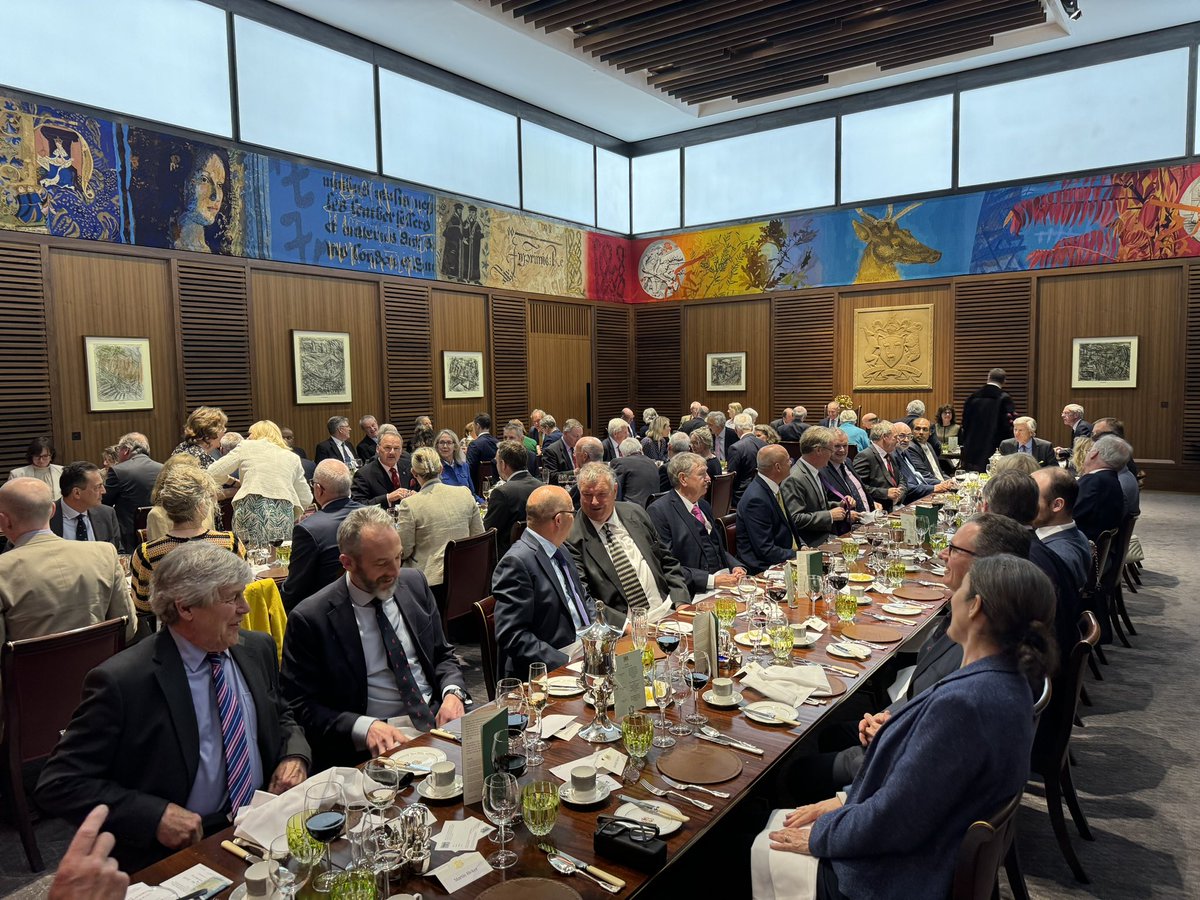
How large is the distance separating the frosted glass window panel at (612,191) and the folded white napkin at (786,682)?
14.2 m

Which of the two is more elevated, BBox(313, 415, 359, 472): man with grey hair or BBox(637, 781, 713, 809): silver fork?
BBox(313, 415, 359, 472): man with grey hair

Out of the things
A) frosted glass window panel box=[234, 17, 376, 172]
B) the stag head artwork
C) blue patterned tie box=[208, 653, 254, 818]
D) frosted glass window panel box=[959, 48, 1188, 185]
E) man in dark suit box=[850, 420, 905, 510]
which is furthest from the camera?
the stag head artwork

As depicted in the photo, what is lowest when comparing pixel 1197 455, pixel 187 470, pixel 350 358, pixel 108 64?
pixel 1197 455

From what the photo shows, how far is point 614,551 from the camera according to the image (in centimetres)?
427

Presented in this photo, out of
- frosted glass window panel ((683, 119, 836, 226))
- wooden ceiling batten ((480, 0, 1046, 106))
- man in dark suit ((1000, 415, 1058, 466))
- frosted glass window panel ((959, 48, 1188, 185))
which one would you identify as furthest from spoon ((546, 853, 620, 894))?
frosted glass window panel ((683, 119, 836, 226))

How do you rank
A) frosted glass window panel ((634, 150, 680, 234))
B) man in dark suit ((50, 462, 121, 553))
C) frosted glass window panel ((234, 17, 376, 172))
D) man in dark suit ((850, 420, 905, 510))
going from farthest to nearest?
frosted glass window panel ((634, 150, 680, 234)) < frosted glass window panel ((234, 17, 376, 172)) < man in dark suit ((850, 420, 905, 510)) < man in dark suit ((50, 462, 121, 553))

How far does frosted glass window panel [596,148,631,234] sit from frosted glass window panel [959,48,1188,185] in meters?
6.63

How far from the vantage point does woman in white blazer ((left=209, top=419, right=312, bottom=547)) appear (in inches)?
229

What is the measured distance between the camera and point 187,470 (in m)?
3.83

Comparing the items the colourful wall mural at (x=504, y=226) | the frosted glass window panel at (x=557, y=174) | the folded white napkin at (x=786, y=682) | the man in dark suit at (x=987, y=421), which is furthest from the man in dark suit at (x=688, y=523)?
the frosted glass window panel at (x=557, y=174)

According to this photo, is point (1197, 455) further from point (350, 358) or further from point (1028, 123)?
point (350, 358)

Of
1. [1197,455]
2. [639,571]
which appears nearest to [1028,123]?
[1197,455]

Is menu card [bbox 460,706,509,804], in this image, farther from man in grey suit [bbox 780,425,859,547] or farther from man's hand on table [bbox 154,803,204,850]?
man in grey suit [bbox 780,425,859,547]

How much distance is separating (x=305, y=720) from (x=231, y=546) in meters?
1.53
